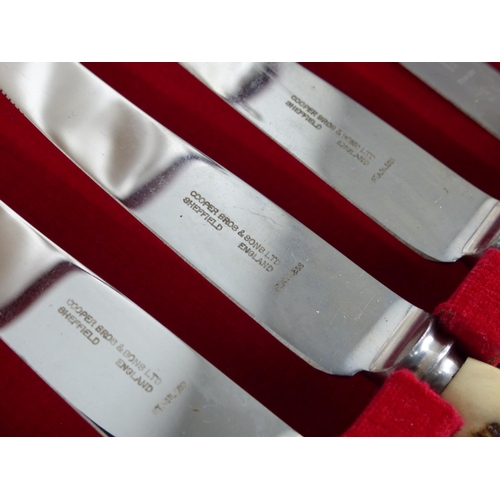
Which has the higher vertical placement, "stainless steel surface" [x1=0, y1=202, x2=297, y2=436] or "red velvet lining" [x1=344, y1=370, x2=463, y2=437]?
"red velvet lining" [x1=344, y1=370, x2=463, y2=437]

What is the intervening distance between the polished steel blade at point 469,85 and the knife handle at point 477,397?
328mm

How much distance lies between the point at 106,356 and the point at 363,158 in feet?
1.14

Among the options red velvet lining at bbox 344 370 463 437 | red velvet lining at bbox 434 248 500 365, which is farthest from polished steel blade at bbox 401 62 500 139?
red velvet lining at bbox 344 370 463 437

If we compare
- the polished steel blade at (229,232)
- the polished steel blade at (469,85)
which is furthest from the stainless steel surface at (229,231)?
the polished steel blade at (469,85)

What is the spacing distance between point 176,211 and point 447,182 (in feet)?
1.01

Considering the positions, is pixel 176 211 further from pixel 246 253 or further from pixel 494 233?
pixel 494 233

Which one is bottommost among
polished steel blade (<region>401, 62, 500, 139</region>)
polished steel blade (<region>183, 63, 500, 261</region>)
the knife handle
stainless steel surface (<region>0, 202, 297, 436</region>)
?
stainless steel surface (<region>0, 202, 297, 436</region>)

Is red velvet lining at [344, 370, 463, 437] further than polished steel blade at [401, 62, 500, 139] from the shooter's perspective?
No

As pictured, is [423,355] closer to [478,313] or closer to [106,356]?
[478,313]

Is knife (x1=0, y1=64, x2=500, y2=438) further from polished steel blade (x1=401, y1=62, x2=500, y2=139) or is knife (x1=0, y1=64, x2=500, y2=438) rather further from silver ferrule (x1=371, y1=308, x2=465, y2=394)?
polished steel blade (x1=401, y1=62, x2=500, y2=139)

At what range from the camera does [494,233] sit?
0.51m

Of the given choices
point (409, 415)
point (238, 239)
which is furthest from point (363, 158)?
point (409, 415)

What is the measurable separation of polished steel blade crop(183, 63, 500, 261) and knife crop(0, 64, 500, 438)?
8 centimetres

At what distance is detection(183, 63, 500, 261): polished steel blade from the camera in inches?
20.5
